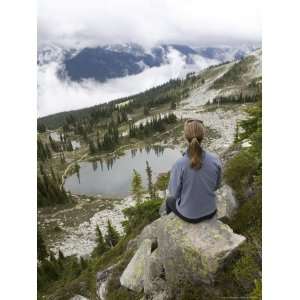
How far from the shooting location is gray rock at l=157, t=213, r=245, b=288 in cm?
576

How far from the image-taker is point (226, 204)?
26.9 ft

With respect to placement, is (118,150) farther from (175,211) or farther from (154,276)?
(175,211)

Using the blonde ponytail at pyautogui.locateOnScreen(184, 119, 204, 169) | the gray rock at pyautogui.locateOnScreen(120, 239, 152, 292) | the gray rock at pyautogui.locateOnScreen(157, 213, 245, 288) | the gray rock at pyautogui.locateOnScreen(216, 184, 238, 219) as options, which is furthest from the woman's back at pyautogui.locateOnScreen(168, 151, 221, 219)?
the gray rock at pyautogui.locateOnScreen(120, 239, 152, 292)

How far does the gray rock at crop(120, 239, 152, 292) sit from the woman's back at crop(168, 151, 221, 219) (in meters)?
2.45

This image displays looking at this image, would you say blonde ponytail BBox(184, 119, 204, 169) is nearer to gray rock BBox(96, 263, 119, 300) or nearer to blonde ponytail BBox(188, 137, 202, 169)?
blonde ponytail BBox(188, 137, 202, 169)

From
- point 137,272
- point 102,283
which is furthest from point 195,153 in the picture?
point 102,283

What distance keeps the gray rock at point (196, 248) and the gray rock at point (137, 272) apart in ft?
4.34

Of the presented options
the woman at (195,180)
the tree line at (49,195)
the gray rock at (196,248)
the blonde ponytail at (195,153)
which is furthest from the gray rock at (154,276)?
the tree line at (49,195)

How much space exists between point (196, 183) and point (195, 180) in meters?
0.06

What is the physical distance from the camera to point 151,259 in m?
7.18
